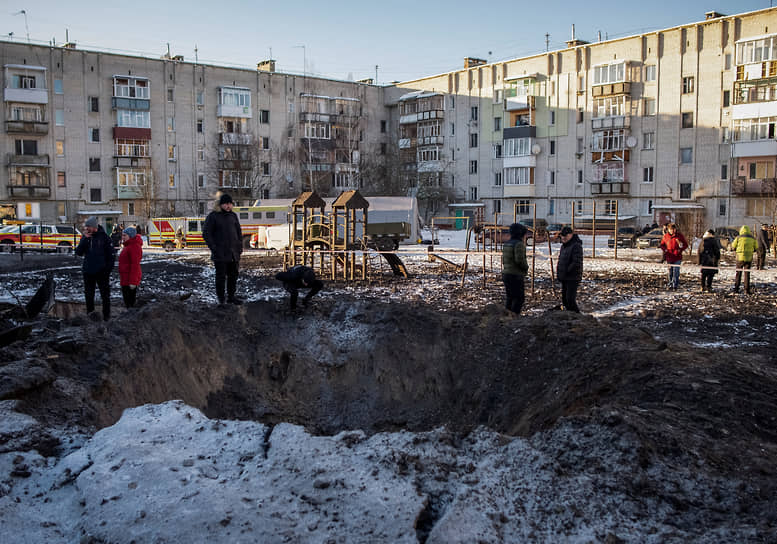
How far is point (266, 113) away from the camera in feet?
187

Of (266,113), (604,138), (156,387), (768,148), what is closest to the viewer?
(156,387)

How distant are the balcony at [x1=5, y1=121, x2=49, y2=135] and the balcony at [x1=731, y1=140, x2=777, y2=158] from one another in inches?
1855

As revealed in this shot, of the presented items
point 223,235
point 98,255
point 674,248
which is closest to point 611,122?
point 674,248

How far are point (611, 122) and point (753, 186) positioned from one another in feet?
35.2

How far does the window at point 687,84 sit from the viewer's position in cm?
4450

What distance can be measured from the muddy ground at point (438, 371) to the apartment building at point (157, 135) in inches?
1575

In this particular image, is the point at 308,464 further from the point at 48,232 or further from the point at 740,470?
the point at 48,232

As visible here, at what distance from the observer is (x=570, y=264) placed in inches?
421

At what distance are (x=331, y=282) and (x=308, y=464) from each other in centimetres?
1373

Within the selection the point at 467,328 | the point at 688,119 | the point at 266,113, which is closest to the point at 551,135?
the point at 688,119

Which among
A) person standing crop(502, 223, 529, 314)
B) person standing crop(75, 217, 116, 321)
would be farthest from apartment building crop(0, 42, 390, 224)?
person standing crop(502, 223, 529, 314)

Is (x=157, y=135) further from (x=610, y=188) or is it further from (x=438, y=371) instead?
(x=438, y=371)

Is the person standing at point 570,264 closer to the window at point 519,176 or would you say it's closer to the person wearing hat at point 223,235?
the person wearing hat at point 223,235

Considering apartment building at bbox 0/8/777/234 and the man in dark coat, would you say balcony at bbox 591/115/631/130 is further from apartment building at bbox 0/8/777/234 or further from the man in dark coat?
the man in dark coat
